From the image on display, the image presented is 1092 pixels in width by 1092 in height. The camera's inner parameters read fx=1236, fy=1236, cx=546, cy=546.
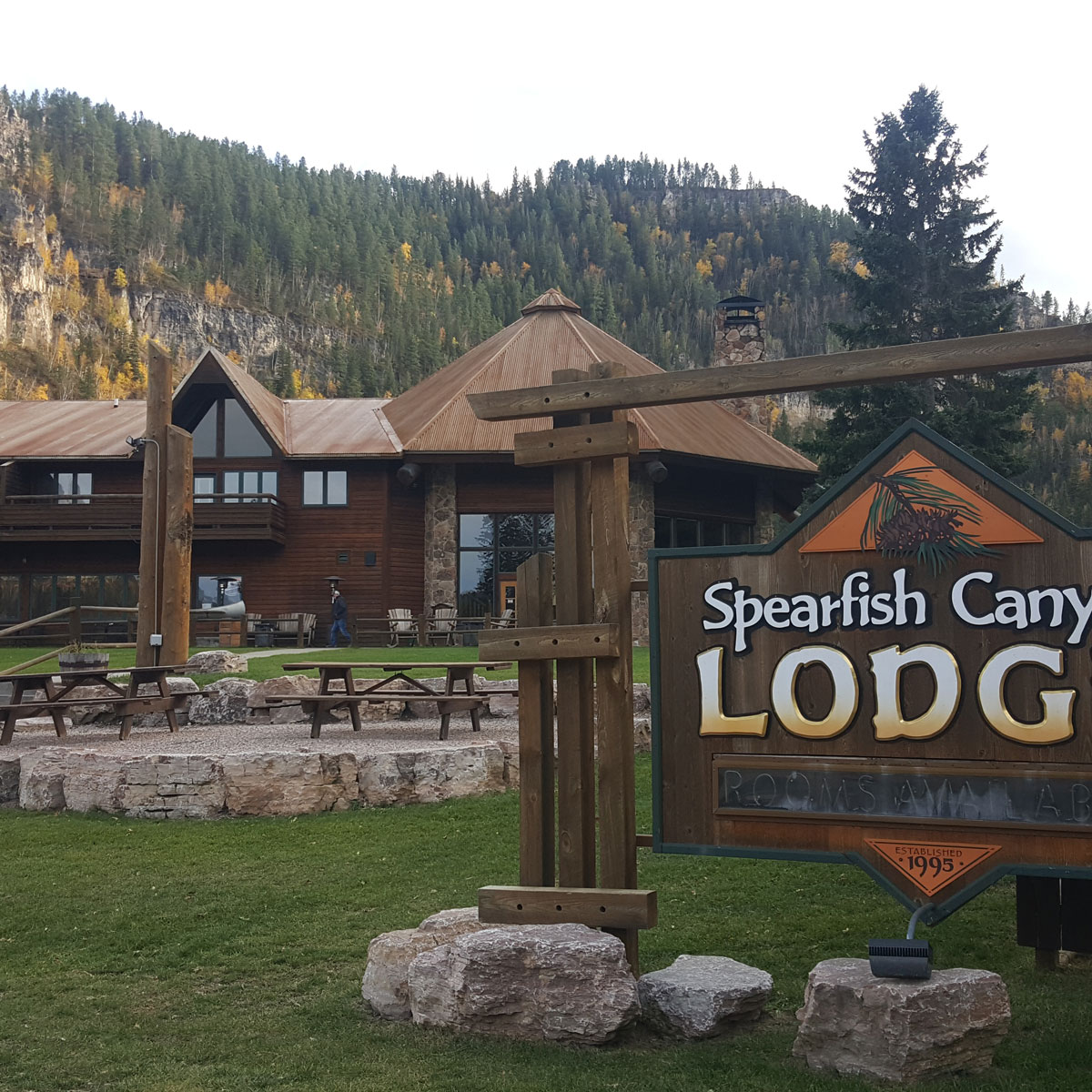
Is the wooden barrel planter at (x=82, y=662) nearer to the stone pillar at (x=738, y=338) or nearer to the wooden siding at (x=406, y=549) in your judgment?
the wooden siding at (x=406, y=549)

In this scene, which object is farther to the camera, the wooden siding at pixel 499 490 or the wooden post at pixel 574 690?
the wooden siding at pixel 499 490

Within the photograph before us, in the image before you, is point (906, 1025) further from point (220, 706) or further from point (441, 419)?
point (441, 419)

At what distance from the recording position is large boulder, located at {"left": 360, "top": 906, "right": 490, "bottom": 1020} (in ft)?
19.0

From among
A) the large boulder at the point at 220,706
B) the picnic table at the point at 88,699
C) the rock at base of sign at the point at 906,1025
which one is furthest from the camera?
the large boulder at the point at 220,706

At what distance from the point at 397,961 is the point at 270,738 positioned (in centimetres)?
866

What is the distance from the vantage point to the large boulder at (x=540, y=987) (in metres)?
5.25

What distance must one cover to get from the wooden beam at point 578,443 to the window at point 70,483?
33.0m

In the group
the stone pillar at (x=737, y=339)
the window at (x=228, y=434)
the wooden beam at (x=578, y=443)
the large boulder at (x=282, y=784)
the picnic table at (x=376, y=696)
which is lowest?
the large boulder at (x=282, y=784)

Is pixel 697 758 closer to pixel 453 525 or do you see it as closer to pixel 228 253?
pixel 453 525

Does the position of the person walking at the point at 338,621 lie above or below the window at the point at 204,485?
below

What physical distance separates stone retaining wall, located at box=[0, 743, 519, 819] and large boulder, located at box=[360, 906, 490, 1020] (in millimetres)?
5166

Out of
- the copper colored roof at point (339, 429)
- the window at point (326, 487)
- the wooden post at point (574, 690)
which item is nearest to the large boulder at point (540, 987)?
the wooden post at point (574, 690)

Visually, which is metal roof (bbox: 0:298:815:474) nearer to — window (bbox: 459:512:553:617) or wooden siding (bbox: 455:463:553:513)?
wooden siding (bbox: 455:463:553:513)

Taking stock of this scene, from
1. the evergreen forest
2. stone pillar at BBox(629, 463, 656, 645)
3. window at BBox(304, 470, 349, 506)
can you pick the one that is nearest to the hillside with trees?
the evergreen forest
